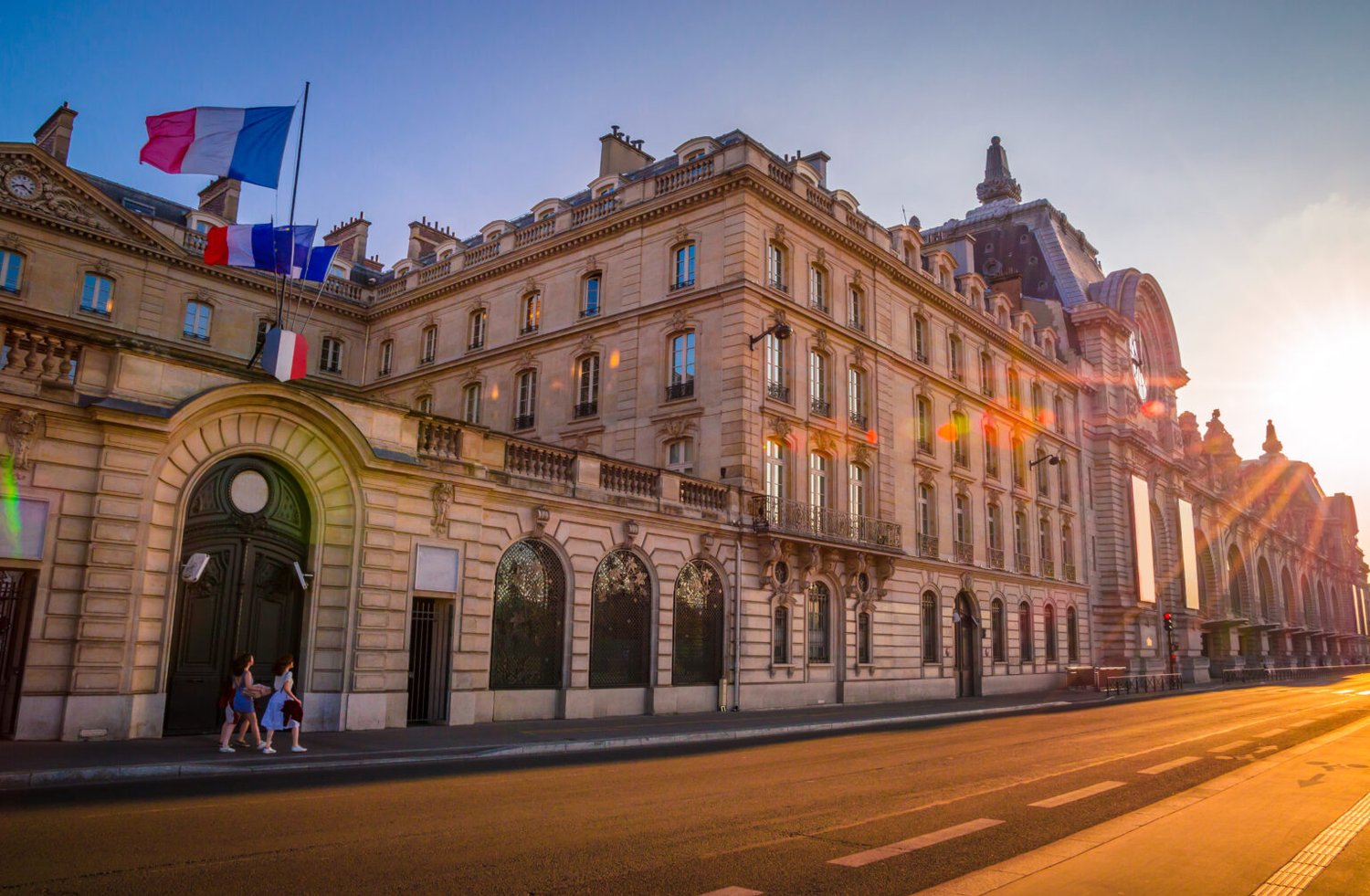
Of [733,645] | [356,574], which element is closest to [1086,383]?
[733,645]

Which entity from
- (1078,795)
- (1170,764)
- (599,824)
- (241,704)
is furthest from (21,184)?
(1170,764)

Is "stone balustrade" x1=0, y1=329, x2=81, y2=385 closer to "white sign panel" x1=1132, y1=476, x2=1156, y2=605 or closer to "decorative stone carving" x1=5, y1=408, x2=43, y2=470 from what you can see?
"decorative stone carving" x1=5, y1=408, x2=43, y2=470

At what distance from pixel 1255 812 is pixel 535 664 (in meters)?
14.6

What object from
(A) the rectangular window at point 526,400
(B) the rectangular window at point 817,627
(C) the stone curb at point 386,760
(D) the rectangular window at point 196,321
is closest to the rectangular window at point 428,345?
(A) the rectangular window at point 526,400

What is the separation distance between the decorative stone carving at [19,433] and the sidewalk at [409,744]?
405 cm

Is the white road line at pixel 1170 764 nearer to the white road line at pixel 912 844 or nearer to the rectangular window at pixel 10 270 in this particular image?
the white road line at pixel 912 844

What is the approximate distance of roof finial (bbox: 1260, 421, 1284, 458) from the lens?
110 metres

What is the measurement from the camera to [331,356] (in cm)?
4047

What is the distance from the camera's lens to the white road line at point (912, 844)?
7.57 metres

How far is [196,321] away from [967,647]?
31.0m

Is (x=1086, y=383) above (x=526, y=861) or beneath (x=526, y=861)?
above

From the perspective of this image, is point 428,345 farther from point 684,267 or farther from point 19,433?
point 19,433

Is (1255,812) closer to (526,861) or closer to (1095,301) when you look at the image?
(526,861)

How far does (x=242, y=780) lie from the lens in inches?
454
